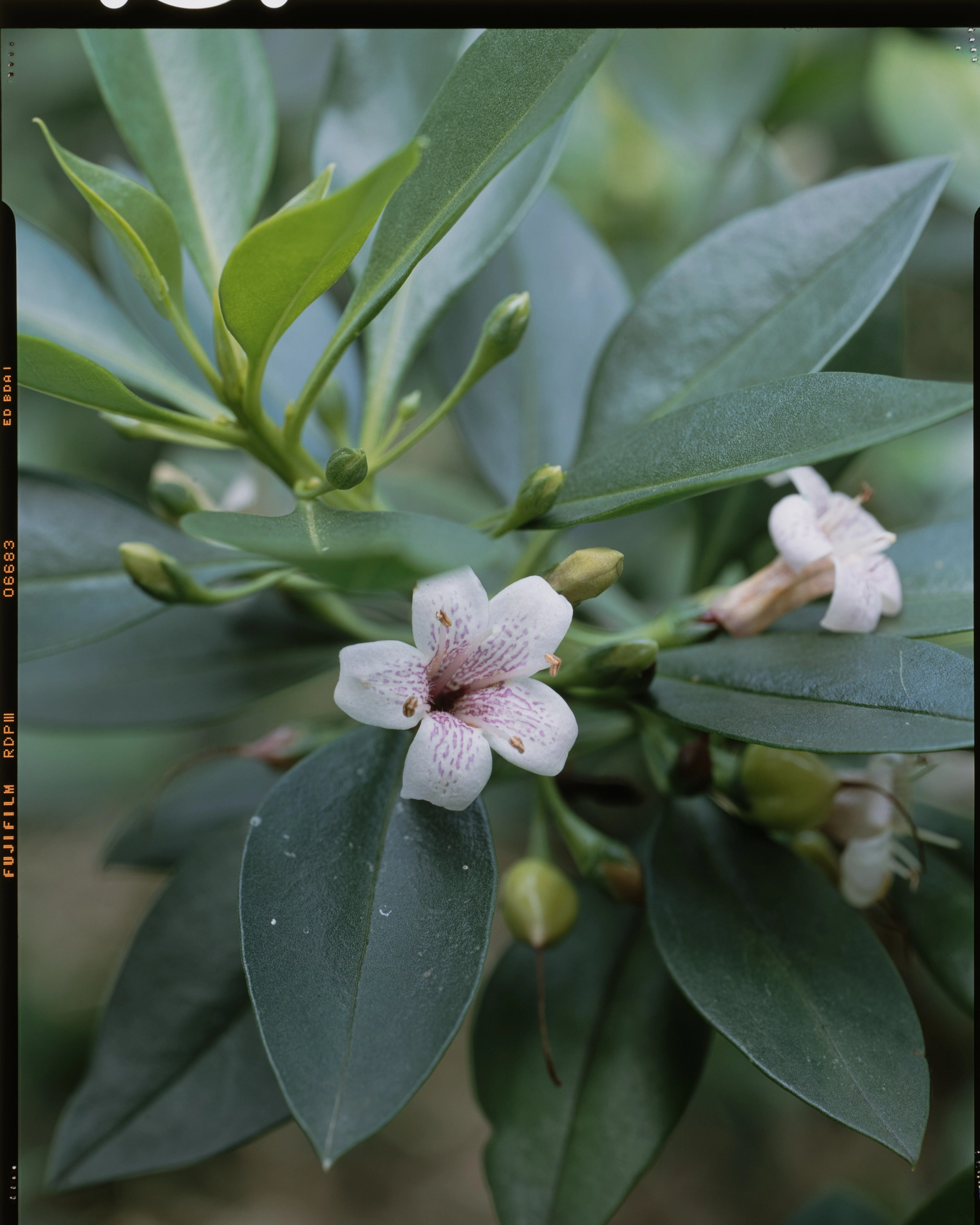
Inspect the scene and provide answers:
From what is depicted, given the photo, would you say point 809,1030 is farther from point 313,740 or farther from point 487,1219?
point 487,1219

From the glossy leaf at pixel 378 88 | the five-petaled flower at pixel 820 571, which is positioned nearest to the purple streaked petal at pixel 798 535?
the five-petaled flower at pixel 820 571

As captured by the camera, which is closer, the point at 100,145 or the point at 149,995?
the point at 149,995

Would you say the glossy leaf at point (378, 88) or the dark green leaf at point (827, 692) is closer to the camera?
the dark green leaf at point (827, 692)

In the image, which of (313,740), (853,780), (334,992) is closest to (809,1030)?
(853,780)

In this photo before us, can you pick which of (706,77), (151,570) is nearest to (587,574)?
(151,570)

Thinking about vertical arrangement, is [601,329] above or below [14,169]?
below

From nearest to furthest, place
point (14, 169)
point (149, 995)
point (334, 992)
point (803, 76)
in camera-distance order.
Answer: point (334, 992)
point (149, 995)
point (803, 76)
point (14, 169)

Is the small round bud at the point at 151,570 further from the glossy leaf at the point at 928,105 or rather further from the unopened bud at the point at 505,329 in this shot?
the glossy leaf at the point at 928,105
